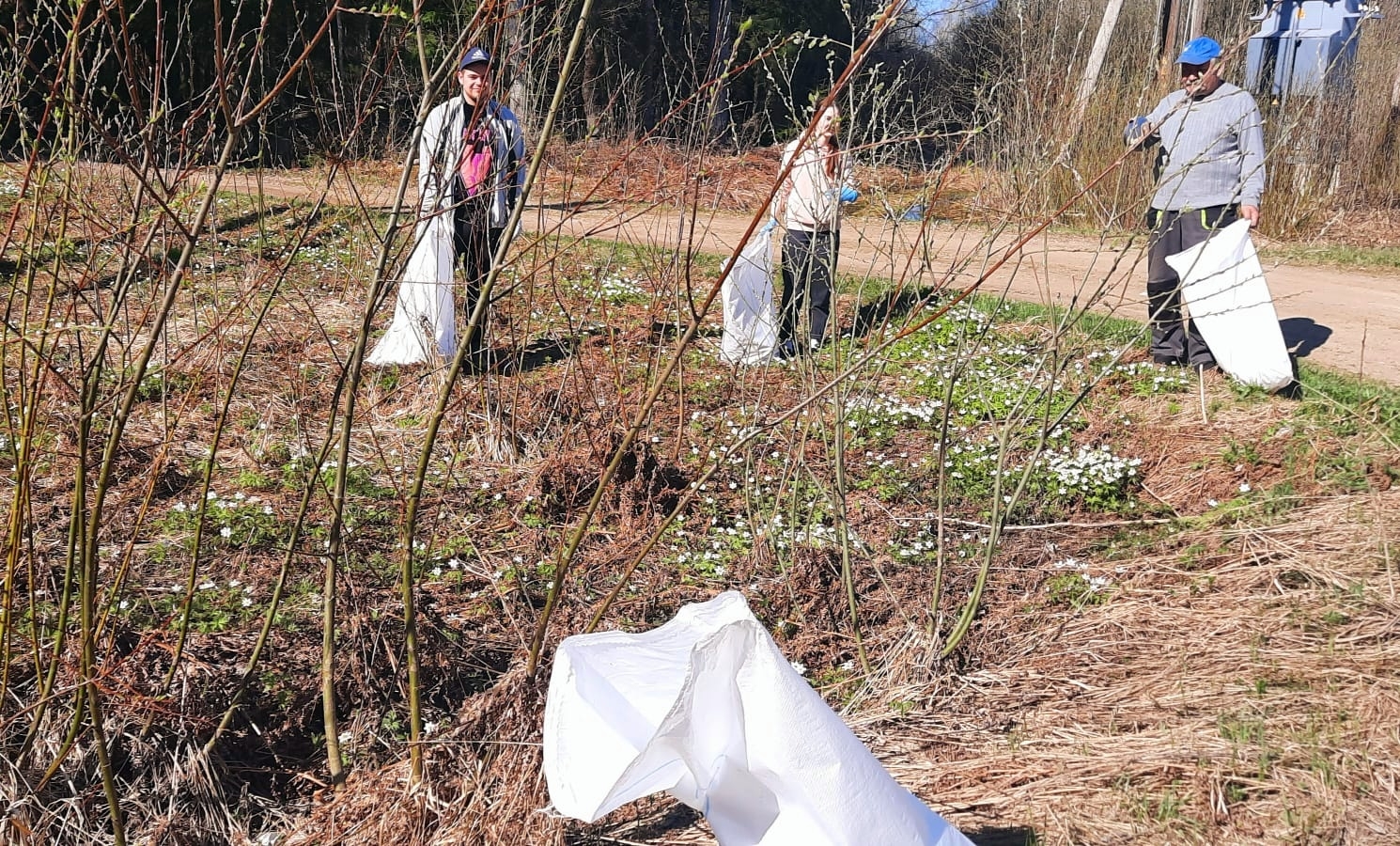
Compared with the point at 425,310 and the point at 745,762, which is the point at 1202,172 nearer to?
the point at 425,310

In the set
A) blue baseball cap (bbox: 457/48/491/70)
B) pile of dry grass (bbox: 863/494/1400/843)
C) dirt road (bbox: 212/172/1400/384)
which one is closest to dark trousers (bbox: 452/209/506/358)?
dirt road (bbox: 212/172/1400/384)

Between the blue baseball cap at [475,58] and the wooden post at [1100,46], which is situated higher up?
the wooden post at [1100,46]

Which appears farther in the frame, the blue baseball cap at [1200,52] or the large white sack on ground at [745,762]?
the blue baseball cap at [1200,52]

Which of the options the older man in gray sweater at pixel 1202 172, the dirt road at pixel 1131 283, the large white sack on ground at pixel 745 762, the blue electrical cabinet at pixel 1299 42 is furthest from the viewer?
the blue electrical cabinet at pixel 1299 42

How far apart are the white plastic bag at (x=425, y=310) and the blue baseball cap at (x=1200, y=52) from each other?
3765mm

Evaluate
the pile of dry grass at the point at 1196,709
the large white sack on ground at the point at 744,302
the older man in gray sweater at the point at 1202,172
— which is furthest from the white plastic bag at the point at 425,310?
the older man in gray sweater at the point at 1202,172

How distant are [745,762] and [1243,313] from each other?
4534 millimetres

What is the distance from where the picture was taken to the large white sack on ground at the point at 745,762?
72.6 inches

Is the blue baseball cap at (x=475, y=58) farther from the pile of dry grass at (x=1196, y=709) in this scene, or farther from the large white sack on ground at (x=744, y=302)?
the pile of dry grass at (x=1196, y=709)

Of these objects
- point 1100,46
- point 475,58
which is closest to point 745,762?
point 475,58

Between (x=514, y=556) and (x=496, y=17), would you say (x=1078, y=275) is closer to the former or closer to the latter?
(x=514, y=556)

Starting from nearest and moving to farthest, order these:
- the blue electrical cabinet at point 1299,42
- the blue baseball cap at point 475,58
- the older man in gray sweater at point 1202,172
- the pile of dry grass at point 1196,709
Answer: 1. the pile of dry grass at point 1196,709
2. the blue baseball cap at point 475,58
3. the older man in gray sweater at point 1202,172
4. the blue electrical cabinet at point 1299,42

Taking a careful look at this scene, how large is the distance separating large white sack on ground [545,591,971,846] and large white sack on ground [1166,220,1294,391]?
160 inches

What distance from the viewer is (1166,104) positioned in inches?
225
